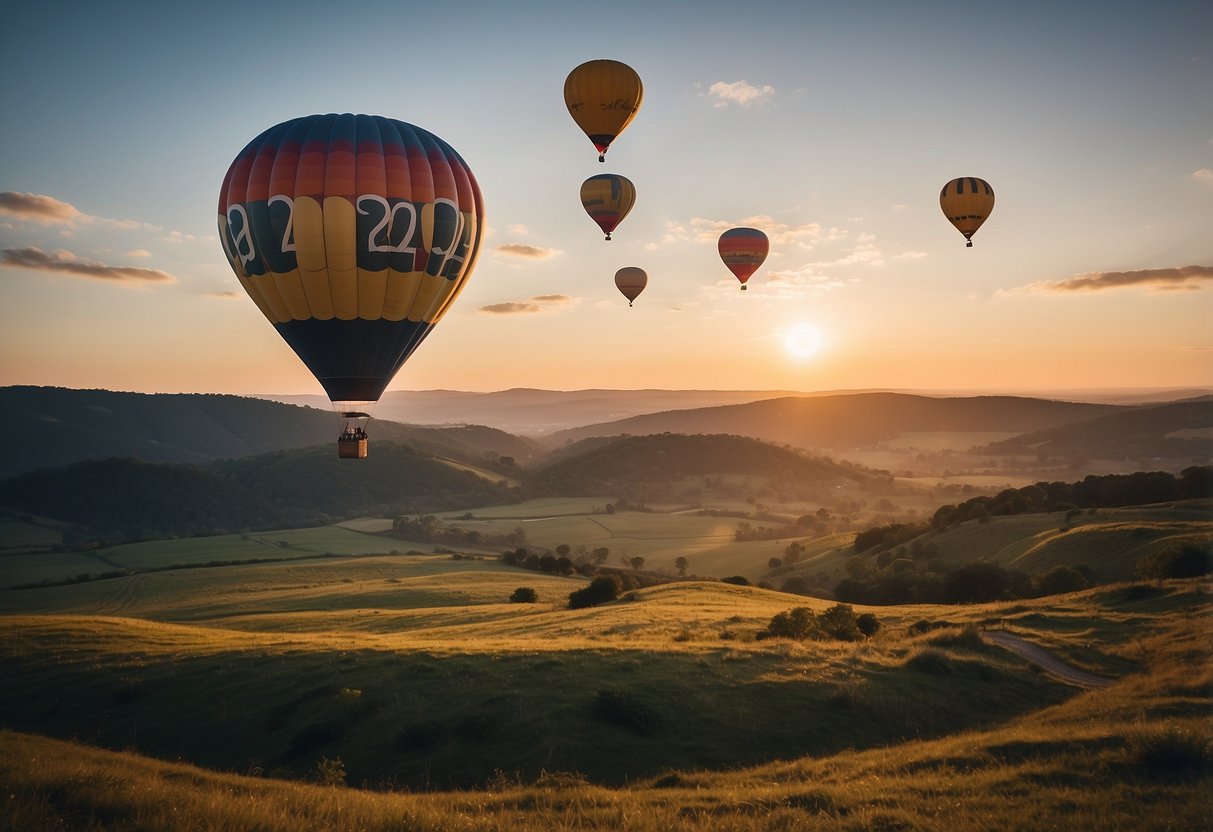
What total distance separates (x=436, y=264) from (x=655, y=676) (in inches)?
890

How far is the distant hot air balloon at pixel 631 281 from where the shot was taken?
87.2 m

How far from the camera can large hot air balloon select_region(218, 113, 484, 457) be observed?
34.3 m

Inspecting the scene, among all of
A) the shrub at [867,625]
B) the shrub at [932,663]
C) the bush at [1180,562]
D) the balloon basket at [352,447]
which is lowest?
the shrub at [867,625]

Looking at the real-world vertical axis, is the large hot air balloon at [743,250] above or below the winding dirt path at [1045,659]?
above

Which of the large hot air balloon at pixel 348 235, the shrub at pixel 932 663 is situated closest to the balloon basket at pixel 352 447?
the large hot air balloon at pixel 348 235

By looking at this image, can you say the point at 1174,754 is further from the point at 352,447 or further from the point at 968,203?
the point at 968,203

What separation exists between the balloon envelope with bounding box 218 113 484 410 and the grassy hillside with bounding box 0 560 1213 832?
1450 cm

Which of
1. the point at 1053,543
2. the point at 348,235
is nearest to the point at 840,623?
the point at 348,235

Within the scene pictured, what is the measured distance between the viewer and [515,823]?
12594 mm

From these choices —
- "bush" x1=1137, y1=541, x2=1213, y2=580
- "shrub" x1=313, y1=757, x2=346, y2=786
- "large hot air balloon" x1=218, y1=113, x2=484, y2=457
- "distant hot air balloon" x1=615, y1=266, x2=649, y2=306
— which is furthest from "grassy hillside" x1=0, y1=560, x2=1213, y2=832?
"distant hot air balloon" x1=615, y1=266, x2=649, y2=306

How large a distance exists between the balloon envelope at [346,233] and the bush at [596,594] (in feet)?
74.4

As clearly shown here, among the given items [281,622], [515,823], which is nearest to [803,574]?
[281,622]

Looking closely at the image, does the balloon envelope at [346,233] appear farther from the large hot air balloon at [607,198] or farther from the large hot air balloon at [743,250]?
the large hot air balloon at [743,250]

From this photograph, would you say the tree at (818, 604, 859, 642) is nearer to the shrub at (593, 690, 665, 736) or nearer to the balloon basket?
the shrub at (593, 690, 665, 736)
